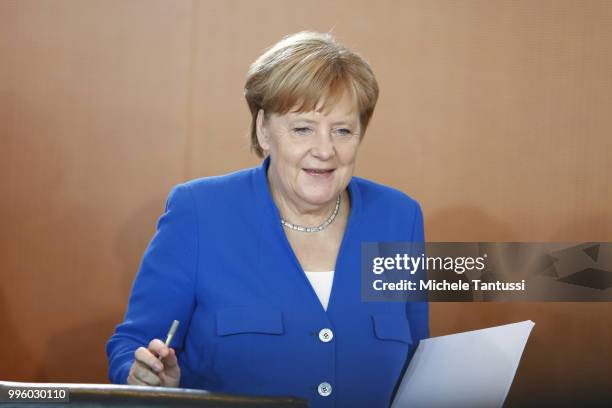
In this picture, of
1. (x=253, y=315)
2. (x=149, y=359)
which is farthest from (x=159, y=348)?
(x=253, y=315)

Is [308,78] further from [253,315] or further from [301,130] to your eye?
[253,315]

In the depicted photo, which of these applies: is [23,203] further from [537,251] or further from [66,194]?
[537,251]

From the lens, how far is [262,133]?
168cm

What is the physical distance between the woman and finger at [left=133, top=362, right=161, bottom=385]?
199 millimetres

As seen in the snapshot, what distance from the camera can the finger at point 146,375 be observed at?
3.87 feet

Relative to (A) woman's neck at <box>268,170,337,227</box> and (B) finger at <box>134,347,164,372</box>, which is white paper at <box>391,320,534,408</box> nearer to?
(B) finger at <box>134,347,164,372</box>

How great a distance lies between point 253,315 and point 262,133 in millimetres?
414

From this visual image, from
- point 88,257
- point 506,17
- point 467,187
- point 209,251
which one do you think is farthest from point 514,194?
point 209,251

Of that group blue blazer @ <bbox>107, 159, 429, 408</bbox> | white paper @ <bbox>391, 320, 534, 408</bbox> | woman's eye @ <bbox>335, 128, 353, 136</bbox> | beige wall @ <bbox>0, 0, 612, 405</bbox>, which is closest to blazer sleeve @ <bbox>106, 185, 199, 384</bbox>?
blue blazer @ <bbox>107, 159, 429, 408</bbox>

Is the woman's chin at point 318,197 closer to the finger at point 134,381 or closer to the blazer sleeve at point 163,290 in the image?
the blazer sleeve at point 163,290

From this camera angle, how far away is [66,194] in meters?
3.12

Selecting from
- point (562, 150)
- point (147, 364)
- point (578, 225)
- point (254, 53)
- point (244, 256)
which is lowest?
point (147, 364)

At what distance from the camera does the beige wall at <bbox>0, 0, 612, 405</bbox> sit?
308 cm

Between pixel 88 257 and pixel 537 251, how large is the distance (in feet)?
6.15
